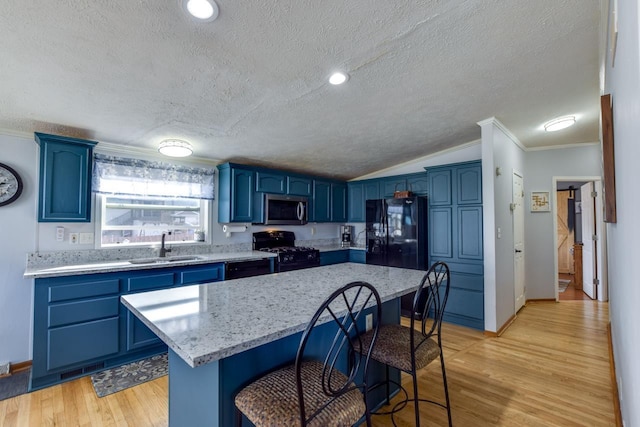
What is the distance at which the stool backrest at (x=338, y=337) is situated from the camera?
0.99 metres

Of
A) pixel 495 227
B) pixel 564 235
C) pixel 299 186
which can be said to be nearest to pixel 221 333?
pixel 495 227

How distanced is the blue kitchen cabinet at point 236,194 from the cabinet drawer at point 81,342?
1649mm

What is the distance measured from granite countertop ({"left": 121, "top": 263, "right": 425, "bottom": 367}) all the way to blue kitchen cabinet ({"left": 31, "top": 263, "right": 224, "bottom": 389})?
1.34 meters

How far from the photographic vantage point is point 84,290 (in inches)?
99.0

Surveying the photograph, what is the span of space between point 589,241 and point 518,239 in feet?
5.67

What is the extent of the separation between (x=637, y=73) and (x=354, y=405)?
1354 mm

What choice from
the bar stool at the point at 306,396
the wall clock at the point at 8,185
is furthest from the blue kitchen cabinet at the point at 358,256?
the wall clock at the point at 8,185

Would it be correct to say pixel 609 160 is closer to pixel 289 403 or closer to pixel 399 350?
pixel 399 350

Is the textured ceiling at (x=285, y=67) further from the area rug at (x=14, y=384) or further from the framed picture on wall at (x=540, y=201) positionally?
the area rug at (x=14, y=384)

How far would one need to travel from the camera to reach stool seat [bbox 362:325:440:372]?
5.14ft

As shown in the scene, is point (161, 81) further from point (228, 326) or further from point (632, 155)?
point (632, 155)

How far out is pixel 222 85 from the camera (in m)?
2.21

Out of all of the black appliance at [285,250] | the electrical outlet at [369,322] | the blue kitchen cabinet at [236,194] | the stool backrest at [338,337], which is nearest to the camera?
the stool backrest at [338,337]

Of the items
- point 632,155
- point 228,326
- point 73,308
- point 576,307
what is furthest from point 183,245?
point 576,307
